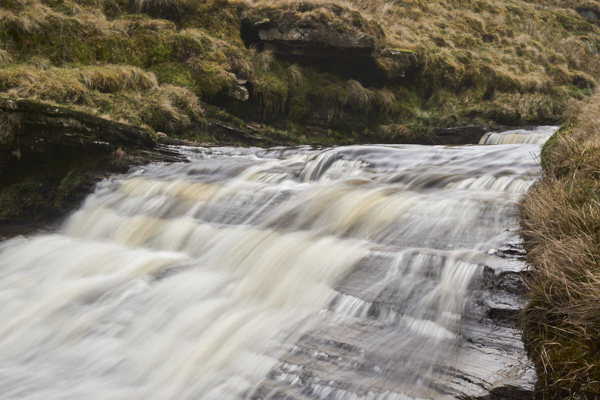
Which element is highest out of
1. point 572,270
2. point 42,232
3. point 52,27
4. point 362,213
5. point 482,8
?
point 482,8

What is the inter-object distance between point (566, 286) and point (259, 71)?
10033 millimetres

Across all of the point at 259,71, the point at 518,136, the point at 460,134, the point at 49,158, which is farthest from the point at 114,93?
the point at 518,136

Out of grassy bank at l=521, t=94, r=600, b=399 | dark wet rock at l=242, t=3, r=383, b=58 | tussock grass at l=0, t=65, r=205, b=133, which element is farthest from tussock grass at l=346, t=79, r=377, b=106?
grassy bank at l=521, t=94, r=600, b=399

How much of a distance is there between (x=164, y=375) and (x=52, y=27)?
29.1 feet

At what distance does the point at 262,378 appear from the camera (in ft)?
8.19

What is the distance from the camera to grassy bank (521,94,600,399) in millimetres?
1983

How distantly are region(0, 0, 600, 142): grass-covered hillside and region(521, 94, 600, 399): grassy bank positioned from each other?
24.3 feet

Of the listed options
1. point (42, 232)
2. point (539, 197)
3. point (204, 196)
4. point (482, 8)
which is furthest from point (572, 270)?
point (482, 8)

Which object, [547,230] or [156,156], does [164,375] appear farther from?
[156,156]

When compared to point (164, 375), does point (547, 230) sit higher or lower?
higher

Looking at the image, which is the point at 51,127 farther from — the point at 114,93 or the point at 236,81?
the point at 236,81

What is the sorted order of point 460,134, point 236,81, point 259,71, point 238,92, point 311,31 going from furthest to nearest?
1. point 460,134
2. point 259,71
3. point 311,31
4. point 236,81
5. point 238,92

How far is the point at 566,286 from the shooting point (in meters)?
2.18

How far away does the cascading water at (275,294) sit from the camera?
2454mm
